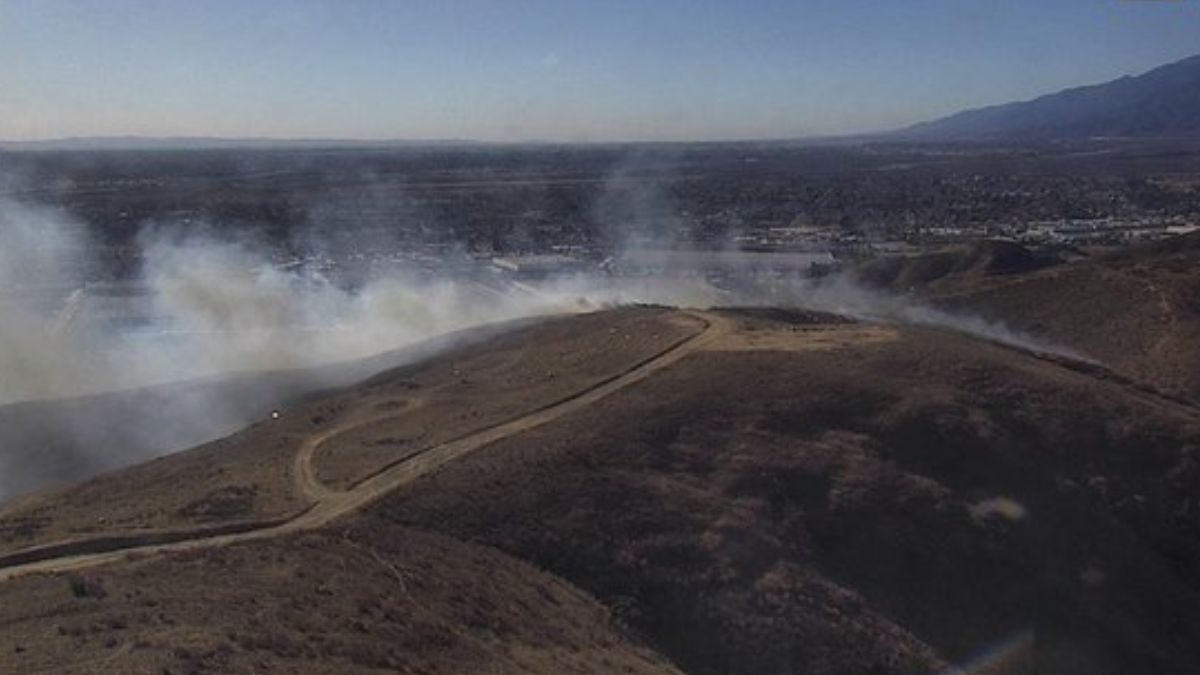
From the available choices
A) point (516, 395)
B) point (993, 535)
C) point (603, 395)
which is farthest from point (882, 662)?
point (516, 395)

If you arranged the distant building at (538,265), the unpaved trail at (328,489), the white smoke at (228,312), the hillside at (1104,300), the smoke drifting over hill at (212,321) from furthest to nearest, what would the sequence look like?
1. the distant building at (538,265)
2. the white smoke at (228,312)
3. the hillside at (1104,300)
4. the smoke drifting over hill at (212,321)
5. the unpaved trail at (328,489)

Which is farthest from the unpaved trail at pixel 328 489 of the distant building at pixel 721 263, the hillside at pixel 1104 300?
the distant building at pixel 721 263

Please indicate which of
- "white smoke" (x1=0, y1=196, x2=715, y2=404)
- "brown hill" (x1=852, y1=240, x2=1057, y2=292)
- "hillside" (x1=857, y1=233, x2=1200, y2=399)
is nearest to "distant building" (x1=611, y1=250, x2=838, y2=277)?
"white smoke" (x1=0, y1=196, x2=715, y2=404)

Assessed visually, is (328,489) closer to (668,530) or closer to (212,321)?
(668,530)

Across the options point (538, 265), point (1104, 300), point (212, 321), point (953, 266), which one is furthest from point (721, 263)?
point (212, 321)

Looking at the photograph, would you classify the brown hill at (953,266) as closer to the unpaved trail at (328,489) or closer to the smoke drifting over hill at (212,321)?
the smoke drifting over hill at (212,321)

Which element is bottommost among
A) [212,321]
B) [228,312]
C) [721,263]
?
[721,263]
